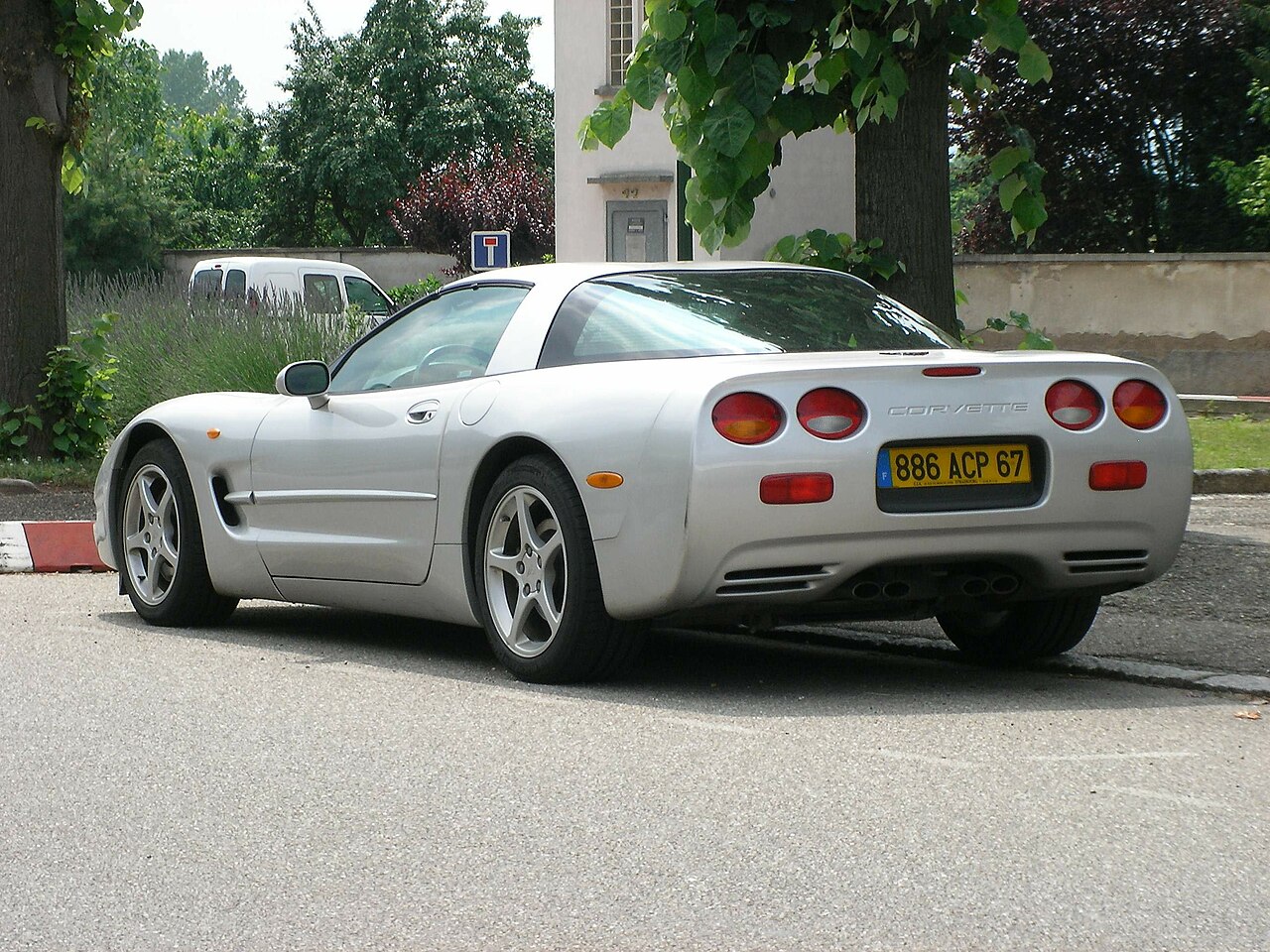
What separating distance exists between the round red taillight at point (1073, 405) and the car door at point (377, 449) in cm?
187

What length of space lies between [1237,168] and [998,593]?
83.9 feet

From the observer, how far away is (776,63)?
872 centimetres

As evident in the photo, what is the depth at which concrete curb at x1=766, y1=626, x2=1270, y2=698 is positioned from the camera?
6.09m

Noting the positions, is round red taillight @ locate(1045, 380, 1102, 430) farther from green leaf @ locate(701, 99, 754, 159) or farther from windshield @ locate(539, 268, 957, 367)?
green leaf @ locate(701, 99, 754, 159)

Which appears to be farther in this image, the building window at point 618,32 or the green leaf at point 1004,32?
the building window at point 618,32

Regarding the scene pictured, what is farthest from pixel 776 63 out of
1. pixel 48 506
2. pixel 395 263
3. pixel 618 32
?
pixel 395 263

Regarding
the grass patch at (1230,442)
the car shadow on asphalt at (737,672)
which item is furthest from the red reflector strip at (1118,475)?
the grass patch at (1230,442)

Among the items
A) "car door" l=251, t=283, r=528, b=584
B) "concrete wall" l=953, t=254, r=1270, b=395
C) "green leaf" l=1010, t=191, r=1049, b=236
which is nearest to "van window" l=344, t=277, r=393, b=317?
"concrete wall" l=953, t=254, r=1270, b=395

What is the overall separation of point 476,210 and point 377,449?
4079 cm

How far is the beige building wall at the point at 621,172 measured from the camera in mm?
27359

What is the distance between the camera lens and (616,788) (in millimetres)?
4703

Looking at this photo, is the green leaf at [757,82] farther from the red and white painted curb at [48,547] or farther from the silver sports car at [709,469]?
the red and white painted curb at [48,547]

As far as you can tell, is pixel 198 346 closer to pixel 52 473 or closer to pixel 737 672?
pixel 52 473

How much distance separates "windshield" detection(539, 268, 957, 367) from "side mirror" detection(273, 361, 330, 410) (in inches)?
45.9
